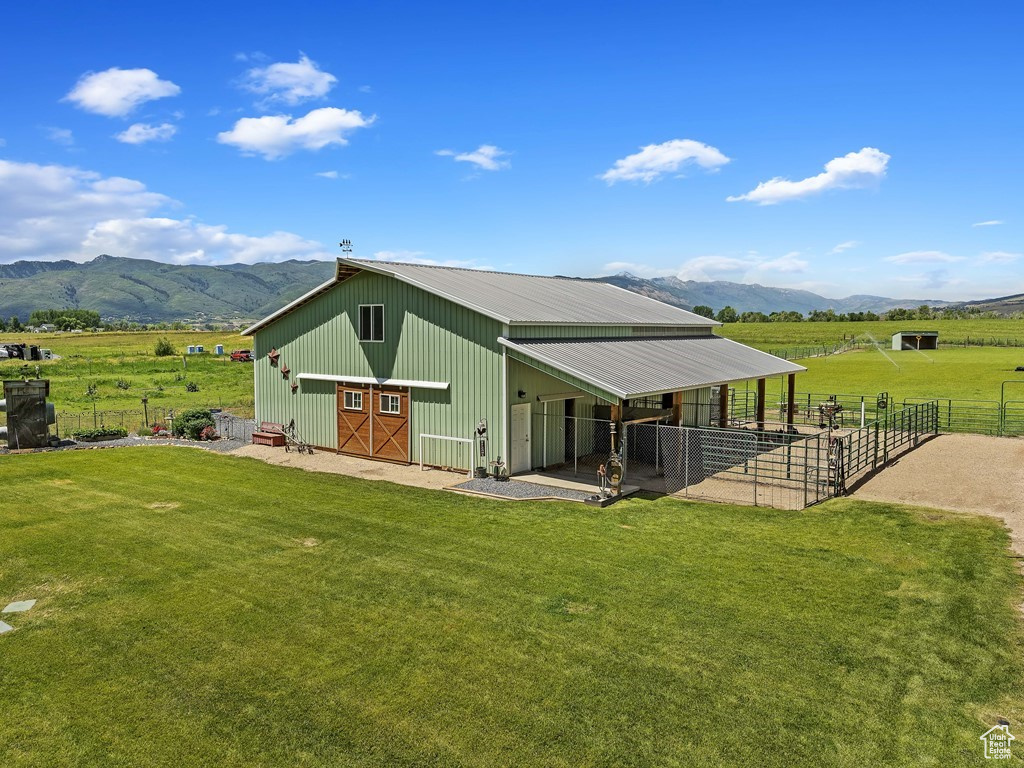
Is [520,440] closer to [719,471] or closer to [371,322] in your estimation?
[719,471]

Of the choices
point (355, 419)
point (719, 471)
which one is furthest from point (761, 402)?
point (355, 419)

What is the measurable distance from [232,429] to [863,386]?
3863cm

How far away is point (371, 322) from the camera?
21969mm

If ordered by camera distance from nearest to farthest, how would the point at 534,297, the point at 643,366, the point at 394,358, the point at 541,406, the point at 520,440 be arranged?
1. the point at 520,440
2. the point at 541,406
3. the point at 643,366
4. the point at 394,358
5. the point at 534,297

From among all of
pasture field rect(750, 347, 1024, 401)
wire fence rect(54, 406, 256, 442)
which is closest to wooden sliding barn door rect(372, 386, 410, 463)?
wire fence rect(54, 406, 256, 442)

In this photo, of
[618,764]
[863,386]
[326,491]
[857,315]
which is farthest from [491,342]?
[857,315]

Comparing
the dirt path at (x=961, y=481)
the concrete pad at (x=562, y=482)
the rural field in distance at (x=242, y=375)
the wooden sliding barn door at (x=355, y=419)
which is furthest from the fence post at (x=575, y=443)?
the rural field in distance at (x=242, y=375)

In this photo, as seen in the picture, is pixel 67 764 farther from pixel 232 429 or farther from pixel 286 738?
pixel 232 429

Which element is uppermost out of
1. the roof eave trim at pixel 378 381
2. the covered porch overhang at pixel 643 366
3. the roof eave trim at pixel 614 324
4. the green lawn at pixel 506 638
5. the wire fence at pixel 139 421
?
the roof eave trim at pixel 614 324

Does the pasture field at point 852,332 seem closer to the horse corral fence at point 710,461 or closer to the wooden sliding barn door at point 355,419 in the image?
the horse corral fence at point 710,461

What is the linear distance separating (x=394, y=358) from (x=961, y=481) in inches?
667

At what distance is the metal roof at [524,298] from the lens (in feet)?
66.1

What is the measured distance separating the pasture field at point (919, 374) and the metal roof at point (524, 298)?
7721 millimetres

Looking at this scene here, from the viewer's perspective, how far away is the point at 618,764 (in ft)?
20.7
